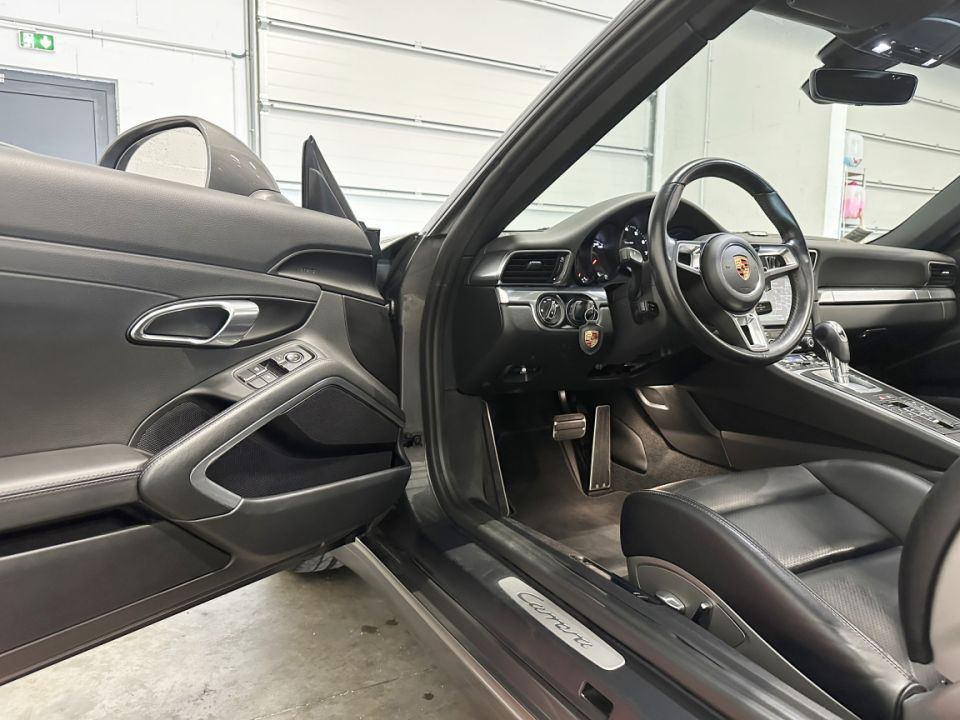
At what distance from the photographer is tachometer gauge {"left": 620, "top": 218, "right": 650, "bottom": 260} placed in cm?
161

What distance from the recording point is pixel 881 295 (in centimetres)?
230

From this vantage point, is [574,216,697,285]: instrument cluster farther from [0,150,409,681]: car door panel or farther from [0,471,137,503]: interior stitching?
[0,471,137,503]: interior stitching

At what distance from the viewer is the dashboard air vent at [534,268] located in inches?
58.6

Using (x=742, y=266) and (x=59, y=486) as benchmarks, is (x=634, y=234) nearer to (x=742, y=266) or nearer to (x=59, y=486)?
(x=742, y=266)

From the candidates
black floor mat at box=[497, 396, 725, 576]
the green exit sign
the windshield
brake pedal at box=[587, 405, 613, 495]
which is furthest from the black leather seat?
the green exit sign

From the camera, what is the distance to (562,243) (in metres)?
1.55

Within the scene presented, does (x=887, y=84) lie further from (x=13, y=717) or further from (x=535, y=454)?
(x=13, y=717)

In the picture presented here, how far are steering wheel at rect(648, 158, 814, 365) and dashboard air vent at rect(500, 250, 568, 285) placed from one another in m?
0.27

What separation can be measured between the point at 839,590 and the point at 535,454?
1.20m

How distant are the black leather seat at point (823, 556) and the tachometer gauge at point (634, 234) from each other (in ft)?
2.09

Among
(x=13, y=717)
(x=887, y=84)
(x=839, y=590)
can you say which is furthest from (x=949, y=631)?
(x=13, y=717)

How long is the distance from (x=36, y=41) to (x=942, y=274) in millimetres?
5318

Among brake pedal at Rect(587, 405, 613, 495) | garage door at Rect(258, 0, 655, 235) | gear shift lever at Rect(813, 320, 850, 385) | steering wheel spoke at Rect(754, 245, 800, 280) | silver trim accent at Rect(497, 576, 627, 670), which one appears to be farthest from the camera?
garage door at Rect(258, 0, 655, 235)

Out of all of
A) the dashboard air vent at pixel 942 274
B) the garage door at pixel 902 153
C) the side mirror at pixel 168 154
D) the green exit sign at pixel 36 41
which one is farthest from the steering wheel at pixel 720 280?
the garage door at pixel 902 153
